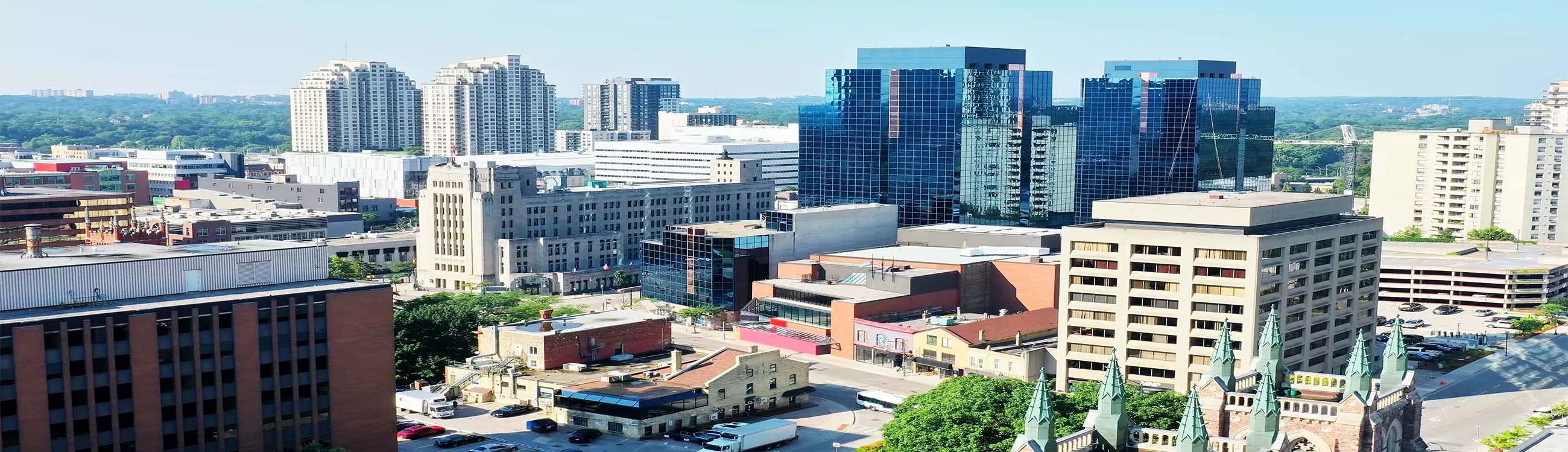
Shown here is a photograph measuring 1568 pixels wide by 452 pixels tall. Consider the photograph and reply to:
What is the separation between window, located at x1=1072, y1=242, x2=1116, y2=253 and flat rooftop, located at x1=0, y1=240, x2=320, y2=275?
53.5m

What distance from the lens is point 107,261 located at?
75688 mm

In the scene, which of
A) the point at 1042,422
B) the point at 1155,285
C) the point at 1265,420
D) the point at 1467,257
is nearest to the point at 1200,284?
the point at 1155,285

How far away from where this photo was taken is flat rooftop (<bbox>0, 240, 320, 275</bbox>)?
75.8 meters

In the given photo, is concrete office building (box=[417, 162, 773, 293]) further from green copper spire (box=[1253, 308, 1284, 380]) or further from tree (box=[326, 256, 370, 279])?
green copper spire (box=[1253, 308, 1284, 380])

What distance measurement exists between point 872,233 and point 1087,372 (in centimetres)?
7440

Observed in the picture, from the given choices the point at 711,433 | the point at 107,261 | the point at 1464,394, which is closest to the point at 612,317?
the point at 711,433

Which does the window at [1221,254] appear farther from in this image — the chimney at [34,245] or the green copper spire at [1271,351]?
the chimney at [34,245]

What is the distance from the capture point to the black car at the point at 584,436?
99.8m

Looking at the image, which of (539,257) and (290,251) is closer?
(290,251)

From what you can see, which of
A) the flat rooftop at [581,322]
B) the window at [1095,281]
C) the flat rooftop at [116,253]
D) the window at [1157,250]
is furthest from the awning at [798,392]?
the flat rooftop at [116,253]

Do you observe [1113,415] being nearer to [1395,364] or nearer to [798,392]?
[1395,364]

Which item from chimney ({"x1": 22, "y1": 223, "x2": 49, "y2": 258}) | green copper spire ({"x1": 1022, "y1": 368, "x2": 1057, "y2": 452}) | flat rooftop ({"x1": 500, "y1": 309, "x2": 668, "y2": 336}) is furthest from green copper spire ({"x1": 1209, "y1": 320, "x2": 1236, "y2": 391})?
flat rooftop ({"x1": 500, "y1": 309, "x2": 668, "y2": 336})

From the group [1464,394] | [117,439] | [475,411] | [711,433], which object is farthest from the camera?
[1464,394]

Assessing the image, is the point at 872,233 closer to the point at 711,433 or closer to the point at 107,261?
the point at 711,433
